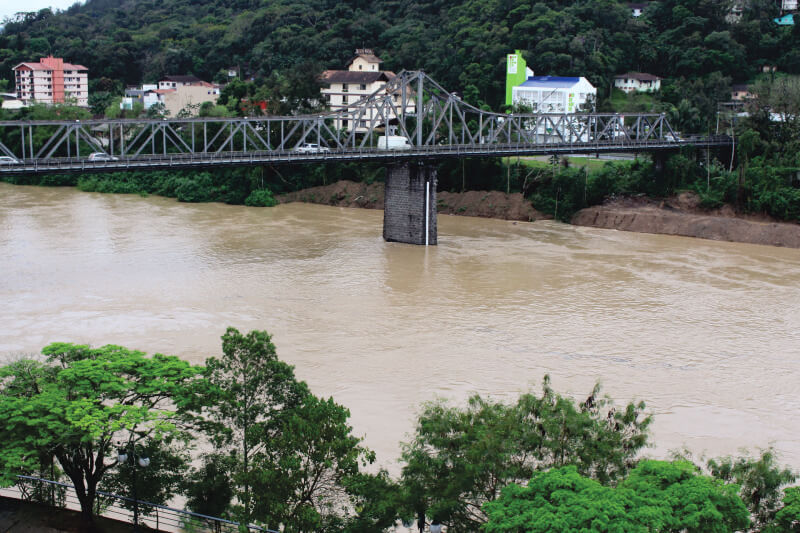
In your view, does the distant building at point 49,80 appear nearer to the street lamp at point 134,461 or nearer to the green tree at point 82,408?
the green tree at point 82,408

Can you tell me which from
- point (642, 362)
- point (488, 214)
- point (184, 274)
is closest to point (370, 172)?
point (488, 214)

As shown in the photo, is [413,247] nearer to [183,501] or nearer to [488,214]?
[488,214]

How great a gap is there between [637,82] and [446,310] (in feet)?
147

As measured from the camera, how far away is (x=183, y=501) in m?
13.4

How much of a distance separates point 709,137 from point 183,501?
139 feet

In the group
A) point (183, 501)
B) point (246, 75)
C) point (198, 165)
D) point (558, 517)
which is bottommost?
point (183, 501)

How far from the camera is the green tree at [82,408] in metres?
10.6

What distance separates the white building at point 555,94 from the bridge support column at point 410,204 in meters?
20.7

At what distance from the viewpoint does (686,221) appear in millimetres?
42375

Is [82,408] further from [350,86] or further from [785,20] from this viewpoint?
[785,20]

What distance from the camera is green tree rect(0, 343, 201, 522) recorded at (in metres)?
10.6

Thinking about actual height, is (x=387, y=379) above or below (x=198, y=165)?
below

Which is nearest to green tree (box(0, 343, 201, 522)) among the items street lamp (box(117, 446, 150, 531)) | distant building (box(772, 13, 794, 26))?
street lamp (box(117, 446, 150, 531))

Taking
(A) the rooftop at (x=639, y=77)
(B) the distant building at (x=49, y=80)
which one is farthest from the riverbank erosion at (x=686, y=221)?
(B) the distant building at (x=49, y=80)
